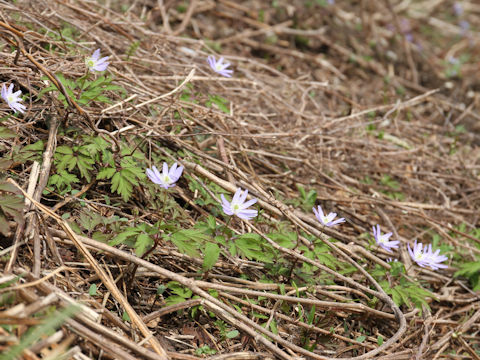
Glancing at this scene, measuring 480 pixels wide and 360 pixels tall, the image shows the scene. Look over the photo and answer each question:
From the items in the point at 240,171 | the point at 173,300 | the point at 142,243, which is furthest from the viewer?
the point at 240,171

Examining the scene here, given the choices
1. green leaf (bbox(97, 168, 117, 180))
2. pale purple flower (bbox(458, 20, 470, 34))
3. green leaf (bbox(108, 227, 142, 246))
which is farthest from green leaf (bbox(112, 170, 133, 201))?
pale purple flower (bbox(458, 20, 470, 34))

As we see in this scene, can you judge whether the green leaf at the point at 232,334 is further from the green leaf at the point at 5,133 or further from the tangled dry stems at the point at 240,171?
the green leaf at the point at 5,133

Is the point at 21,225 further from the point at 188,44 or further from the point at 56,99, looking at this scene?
the point at 188,44

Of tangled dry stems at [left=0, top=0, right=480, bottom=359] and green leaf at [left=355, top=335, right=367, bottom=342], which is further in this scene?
green leaf at [left=355, top=335, right=367, bottom=342]

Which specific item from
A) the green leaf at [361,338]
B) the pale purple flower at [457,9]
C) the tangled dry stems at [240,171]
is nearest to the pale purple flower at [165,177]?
the tangled dry stems at [240,171]

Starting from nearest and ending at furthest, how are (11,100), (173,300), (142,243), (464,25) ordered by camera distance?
(142,243), (173,300), (11,100), (464,25)

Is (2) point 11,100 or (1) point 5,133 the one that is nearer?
(1) point 5,133

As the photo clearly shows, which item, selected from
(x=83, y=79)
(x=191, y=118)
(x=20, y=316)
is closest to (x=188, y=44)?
(x=191, y=118)

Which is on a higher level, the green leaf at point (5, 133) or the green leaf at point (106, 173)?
the green leaf at point (5, 133)

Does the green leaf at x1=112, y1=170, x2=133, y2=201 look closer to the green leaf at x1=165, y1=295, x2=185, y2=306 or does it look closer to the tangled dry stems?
the tangled dry stems

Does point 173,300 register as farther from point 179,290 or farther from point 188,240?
point 188,240

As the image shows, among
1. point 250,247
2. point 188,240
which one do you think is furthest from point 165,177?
point 250,247
